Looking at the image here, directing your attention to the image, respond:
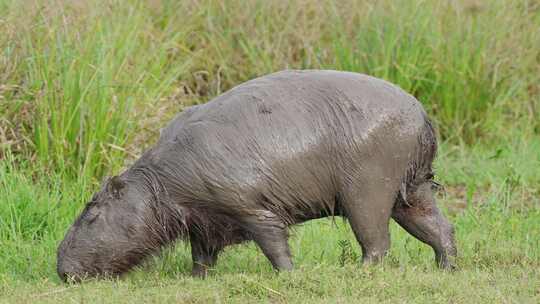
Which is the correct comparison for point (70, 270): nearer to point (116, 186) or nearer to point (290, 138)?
point (116, 186)

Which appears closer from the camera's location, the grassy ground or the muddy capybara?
the grassy ground

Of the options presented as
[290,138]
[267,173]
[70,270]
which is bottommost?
[70,270]

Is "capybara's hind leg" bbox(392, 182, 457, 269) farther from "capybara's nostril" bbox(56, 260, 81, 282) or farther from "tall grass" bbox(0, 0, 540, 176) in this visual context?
"tall grass" bbox(0, 0, 540, 176)

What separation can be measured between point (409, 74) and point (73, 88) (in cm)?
327

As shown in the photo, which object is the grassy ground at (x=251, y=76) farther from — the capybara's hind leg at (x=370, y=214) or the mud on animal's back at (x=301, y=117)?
the mud on animal's back at (x=301, y=117)

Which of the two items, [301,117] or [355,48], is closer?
[301,117]

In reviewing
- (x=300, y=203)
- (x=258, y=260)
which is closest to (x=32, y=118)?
(x=258, y=260)

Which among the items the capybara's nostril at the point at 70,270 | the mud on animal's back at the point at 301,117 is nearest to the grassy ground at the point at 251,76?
the capybara's nostril at the point at 70,270

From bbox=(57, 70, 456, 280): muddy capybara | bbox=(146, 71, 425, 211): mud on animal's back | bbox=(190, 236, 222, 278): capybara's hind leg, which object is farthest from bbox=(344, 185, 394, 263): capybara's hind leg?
bbox=(190, 236, 222, 278): capybara's hind leg

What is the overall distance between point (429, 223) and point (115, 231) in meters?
1.78

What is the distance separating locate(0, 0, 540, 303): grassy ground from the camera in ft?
18.2

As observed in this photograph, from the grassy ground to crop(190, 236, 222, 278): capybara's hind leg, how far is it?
0.10m

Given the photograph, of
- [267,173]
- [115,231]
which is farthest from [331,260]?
[115,231]

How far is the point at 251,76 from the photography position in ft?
31.9
